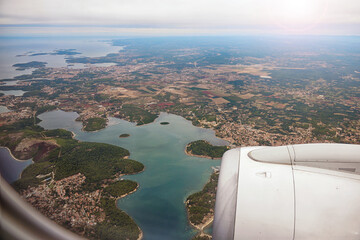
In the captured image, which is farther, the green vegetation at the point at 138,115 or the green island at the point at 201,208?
the green vegetation at the point at 138,115

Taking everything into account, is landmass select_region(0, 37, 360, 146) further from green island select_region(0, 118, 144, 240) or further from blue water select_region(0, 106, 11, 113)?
green island select_region(0, 118, 144, 240)

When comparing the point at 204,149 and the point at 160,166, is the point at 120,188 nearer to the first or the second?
the point at 160,166

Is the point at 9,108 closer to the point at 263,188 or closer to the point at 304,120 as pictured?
the point at 263,188

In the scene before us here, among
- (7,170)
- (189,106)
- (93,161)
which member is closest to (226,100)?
(189,106)

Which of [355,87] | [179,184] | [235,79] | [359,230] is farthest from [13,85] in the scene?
[355,87]

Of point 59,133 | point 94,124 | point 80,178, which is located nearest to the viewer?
point 80,178

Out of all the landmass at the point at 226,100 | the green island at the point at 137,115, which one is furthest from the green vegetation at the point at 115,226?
the green island at the point at 137,115

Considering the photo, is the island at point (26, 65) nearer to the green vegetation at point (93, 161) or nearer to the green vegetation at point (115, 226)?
A: the green vegetation at point (93, 161)
